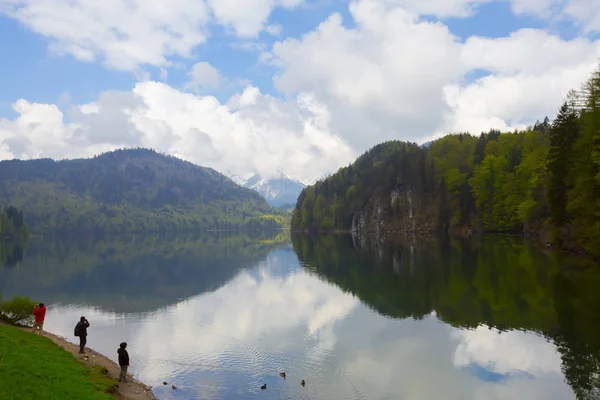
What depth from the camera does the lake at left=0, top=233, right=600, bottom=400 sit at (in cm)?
2930

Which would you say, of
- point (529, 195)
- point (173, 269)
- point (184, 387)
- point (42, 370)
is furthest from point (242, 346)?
point (529, 195)

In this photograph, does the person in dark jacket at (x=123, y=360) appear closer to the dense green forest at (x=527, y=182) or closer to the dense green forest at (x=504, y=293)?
the dense green forest at (x=504, y=293)

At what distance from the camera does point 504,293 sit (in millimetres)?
52562

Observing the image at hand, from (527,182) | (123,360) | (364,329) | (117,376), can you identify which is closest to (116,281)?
(364,329)

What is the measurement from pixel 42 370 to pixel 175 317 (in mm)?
29442

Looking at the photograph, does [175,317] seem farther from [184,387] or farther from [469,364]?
[469,364]

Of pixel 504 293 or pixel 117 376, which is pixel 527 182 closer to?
pixel 504 293

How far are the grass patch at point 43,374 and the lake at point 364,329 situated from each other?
4.96 metres

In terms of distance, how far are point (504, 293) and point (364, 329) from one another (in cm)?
1954

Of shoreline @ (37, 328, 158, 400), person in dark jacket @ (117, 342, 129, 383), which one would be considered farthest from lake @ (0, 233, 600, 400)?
person in dark jacket @ (117, 342, 129, 383)

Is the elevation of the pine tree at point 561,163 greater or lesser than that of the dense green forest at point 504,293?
greater

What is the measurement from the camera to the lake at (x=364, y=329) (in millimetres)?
29297

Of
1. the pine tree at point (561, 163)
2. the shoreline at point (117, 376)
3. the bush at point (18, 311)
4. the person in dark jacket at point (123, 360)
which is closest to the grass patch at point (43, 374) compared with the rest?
the shoreline at point (117, 376)

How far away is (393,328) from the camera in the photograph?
4338 cm
